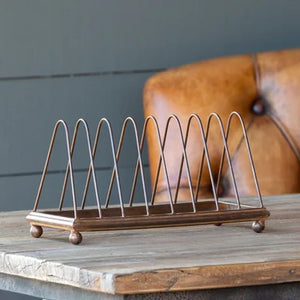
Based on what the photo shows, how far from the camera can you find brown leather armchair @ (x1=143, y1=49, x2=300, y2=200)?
208 cm

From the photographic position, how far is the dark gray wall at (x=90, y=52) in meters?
2.10

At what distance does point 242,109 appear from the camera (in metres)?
2.13

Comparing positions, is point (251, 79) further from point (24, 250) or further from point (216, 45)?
point (24, 250)

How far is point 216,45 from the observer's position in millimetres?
2262

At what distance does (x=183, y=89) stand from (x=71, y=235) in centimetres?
99

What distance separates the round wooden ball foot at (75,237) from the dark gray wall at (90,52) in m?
0.98

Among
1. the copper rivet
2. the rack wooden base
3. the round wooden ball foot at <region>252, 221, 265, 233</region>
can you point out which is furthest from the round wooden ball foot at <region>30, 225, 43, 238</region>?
the copper rivet

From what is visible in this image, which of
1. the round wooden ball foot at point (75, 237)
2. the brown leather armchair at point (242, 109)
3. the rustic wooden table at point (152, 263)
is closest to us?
the rustic wooden table at point (152, 263)

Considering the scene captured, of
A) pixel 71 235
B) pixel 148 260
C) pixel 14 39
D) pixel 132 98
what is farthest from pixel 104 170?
pixel 148 260

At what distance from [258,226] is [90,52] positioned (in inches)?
40.4

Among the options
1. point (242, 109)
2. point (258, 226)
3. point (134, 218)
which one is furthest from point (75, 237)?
point (242, 109)

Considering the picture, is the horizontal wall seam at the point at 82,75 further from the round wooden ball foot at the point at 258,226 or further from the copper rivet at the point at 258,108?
the round wooden ball foot at the point at 258,226

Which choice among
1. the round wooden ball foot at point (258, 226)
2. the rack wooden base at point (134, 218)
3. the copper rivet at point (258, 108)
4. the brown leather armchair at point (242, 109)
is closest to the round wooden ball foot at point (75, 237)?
the rack wooden base at point (134, 218)

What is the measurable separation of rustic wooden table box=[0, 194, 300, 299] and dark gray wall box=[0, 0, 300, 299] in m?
0.86
